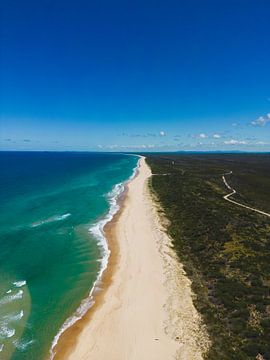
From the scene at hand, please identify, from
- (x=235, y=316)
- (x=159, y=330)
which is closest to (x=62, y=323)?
(x=159, y=330)

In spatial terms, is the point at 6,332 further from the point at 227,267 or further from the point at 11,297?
the point at 227,267

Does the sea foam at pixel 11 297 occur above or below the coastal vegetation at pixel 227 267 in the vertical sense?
below

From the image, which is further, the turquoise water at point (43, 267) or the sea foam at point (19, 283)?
the sea foam at point (19, 283)

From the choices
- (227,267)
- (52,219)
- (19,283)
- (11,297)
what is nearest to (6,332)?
(11,297)

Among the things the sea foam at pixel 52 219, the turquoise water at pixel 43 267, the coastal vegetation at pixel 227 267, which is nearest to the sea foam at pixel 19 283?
the turquoise water at pixel 43 267

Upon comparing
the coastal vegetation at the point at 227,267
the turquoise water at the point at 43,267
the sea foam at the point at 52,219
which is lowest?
the sea foam at the point at 52,219

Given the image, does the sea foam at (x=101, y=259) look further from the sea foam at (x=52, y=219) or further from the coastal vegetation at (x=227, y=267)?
the coastal vegetation at (x=227, y=267)

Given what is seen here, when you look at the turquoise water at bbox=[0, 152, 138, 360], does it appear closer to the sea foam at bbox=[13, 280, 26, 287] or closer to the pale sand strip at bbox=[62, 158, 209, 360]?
the sea foam at bbox=[13, 280, 26, 287]

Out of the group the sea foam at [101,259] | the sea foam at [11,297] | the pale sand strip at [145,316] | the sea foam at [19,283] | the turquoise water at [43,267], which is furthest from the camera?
the sea foam at [19,283]

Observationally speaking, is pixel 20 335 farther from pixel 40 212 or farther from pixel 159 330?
pixel 40 212
